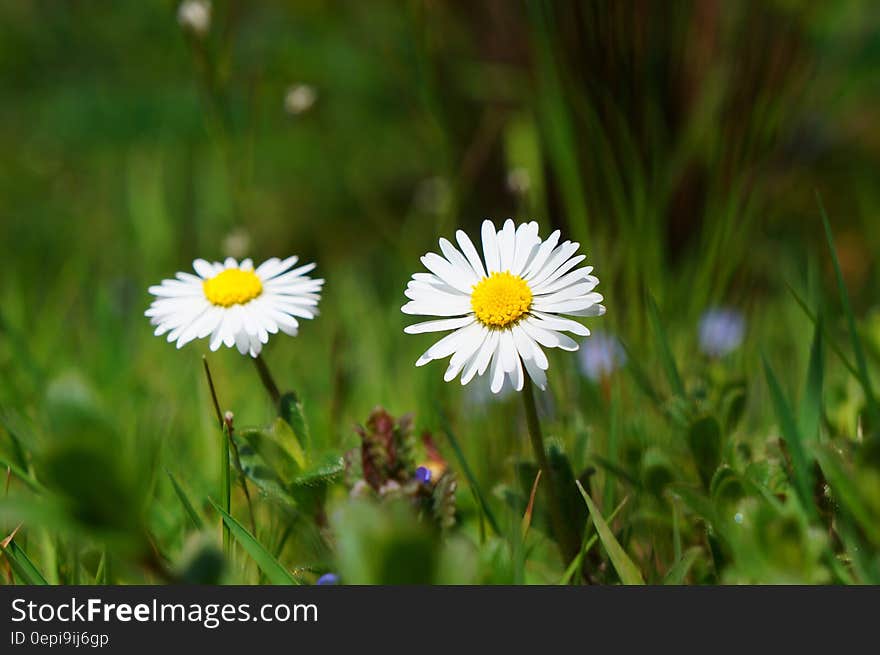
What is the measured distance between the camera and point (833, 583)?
60cm

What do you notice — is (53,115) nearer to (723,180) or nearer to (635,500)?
(723,180)

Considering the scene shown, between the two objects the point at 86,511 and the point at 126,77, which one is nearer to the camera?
the point at 86,511

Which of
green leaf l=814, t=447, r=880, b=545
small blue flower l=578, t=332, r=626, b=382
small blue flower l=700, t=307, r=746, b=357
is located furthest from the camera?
small blue flower l=700, t=307, r=746, b=357

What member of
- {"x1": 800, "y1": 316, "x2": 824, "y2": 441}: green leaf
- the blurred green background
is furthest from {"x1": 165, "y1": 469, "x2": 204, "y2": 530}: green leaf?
{"x1": 800, "y1": 316, "x2": 824, "y2": 441}: green leaf

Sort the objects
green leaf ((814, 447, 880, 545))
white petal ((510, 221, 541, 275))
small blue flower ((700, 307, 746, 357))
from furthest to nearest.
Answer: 1. small blue flower ((700, 307, 746, 357))
2. white petal ((510, 221, 541, 275))
3. green leaf ((814, 447, 880, 545))

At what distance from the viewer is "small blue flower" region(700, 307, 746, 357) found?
1.12m

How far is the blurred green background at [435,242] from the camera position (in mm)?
660

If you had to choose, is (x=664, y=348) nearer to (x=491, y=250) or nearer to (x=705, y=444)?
(x=705, y=444)

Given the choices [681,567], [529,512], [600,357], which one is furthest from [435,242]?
[681,567]

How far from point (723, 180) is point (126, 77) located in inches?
67.9

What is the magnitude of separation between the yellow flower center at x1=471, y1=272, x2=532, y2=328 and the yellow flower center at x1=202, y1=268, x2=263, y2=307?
0.22m

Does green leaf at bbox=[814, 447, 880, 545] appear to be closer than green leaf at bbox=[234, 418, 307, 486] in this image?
Yes

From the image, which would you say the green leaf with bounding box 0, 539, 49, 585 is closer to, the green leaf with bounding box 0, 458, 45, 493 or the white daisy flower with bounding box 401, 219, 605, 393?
the green leaf with bounding box 0, 458, 45, 493

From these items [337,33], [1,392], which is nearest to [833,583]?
[1,392]
